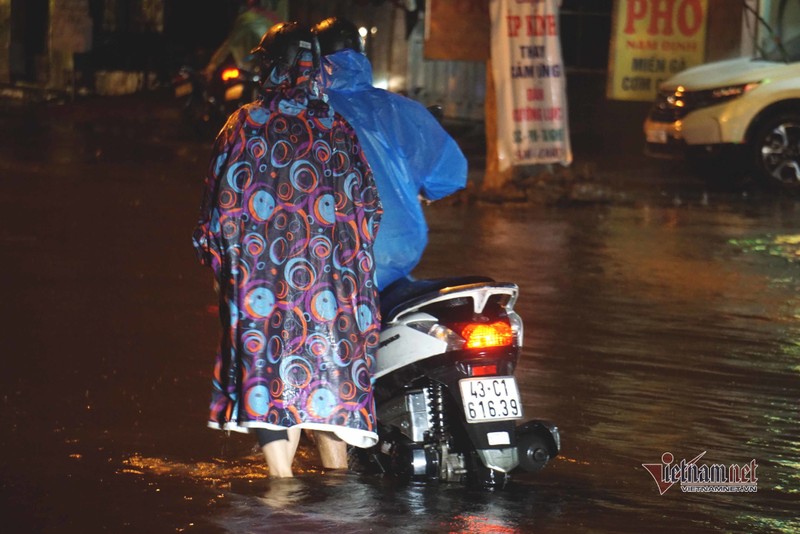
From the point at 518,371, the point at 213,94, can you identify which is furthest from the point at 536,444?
the point at 213,94

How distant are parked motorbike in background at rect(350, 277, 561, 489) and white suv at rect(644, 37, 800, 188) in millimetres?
11258

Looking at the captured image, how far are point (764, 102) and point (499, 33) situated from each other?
307 centimetres

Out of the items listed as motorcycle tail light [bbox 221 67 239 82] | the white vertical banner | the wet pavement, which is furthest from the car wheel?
motorcycle tail light [bbox 221 67 239 82]

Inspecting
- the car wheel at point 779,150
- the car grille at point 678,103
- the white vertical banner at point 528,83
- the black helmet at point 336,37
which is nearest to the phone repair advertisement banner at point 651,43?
the car grille at point 678,103

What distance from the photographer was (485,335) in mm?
5094

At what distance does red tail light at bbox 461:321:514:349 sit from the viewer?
16.7 ft

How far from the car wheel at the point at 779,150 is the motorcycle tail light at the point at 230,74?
24.9 feet

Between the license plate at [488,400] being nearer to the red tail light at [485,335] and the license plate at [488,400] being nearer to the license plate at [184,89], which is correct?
the red tail light at [485,335]

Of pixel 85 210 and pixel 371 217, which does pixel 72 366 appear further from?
pixel 85 210

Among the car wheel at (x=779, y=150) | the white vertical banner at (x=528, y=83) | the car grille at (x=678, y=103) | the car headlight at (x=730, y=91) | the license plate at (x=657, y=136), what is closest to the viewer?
the white vertical banner at (x=528, y=83)

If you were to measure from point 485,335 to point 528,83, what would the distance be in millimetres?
10380

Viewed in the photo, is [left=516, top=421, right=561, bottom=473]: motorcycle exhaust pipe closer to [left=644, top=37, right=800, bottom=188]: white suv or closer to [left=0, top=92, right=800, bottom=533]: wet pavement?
[left=0, top=92, right=800, bottom=533]: wet pavement

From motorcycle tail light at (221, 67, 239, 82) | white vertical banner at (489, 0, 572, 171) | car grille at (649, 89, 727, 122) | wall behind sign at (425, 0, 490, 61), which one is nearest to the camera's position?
white vertical banner at (489, 0, 572, 171)

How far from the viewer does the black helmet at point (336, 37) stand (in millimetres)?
5250
